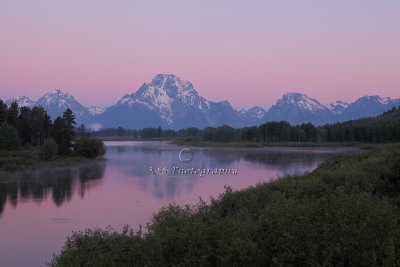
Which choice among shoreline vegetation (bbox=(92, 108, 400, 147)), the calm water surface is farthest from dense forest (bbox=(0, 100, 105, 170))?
shoreline vegetation (bbox=(92, 108, 400, 147))

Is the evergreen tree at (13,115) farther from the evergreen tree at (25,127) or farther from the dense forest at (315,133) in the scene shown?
the dense forest at (315,133)

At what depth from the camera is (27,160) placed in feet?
215

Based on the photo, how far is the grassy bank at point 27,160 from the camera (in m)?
61.1

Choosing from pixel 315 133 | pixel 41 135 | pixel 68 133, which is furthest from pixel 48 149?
pixel 315 133

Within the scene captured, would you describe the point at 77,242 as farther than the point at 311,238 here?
Yes

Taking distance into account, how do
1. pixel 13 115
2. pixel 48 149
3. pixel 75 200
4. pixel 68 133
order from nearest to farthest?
pixel 75 200 < pixel 48 149 < pixel 68 133 < pixel 13 115

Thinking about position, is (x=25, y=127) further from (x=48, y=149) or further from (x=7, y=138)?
(x=48, y=149)

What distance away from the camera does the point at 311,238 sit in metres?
8.27

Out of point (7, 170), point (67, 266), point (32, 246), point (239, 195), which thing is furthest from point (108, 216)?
point (7, 170)

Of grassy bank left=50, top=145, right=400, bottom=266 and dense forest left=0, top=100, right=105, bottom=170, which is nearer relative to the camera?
grassy bank left=50, top=145, right=400, bottom=266

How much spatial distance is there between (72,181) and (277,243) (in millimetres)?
47780

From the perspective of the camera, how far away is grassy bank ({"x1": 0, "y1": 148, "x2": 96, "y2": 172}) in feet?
200

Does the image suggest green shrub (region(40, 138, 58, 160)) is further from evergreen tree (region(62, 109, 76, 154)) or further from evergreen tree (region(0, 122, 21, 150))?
evergreen tree (region(62, 109, 76, 154))

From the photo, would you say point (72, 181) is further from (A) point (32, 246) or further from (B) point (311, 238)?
(B) point (311, 238)
